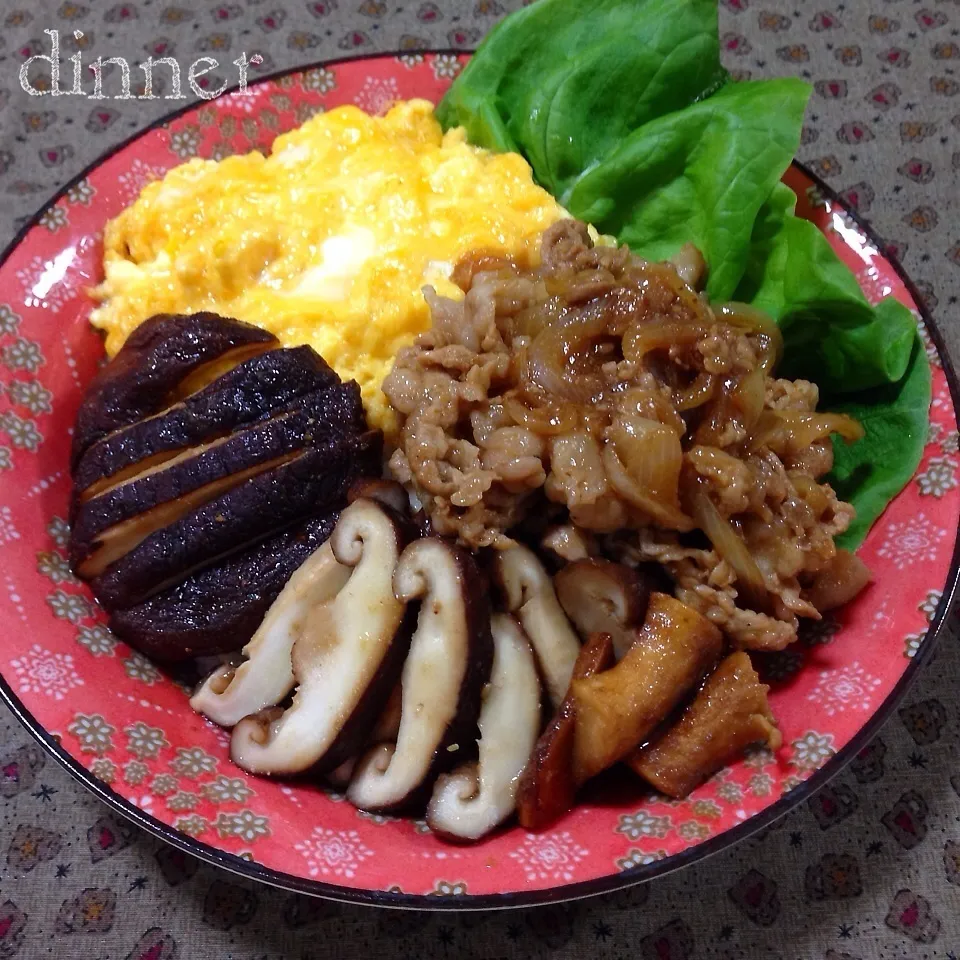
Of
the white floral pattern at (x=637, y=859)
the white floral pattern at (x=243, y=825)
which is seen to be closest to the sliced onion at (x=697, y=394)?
the white floral pattern at (x=637, y=859)

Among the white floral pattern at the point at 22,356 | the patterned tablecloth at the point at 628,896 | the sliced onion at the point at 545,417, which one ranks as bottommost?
the patterned tablecloth at the point at 628,896

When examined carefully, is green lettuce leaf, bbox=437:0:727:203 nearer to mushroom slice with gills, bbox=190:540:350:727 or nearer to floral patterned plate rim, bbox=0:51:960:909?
floral patterned plate rim, bbox=0:51:960:909

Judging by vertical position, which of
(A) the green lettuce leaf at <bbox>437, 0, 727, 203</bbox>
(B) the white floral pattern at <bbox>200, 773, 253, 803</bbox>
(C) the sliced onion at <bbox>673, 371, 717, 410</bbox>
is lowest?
(B) the white floral pattern at <bbox>200, 773, 253, 803</bbox>

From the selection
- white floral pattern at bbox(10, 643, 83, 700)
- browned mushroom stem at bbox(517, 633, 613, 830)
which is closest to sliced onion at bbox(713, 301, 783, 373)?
browned mushroom stem at bbox(517, 633, 613, 830)

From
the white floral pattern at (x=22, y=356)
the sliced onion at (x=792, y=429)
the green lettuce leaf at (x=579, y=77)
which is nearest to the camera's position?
the sliced onion at (x=792, y=429)

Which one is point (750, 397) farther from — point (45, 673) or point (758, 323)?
point (45, 673)

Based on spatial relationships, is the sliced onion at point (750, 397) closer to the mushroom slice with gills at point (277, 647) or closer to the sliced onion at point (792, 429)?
the sliced onion at point (792, 429)

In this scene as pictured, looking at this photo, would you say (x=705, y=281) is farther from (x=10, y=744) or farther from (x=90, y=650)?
(x=10, y=744)
